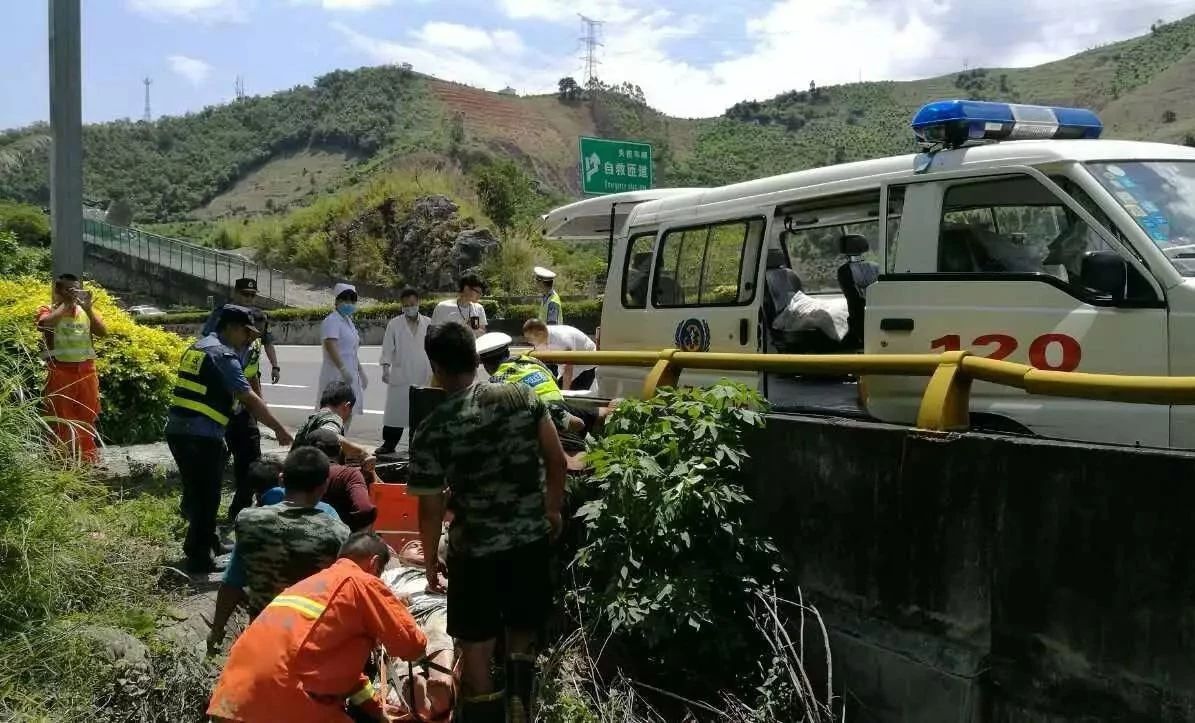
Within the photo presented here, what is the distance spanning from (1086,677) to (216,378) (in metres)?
4.68

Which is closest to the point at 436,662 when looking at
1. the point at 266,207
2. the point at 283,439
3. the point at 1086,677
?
the point at 283,439

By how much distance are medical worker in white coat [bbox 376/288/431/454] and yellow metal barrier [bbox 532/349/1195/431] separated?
4.76 m

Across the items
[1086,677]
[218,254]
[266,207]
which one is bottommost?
[1086,677]

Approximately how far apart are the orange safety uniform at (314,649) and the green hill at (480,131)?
196ft

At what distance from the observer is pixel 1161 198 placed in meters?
4.70

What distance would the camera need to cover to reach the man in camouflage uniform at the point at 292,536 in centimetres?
405

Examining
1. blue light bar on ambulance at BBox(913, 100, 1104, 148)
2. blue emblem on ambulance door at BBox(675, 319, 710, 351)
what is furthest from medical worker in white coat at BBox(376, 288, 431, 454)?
blue light bar on ambulance at BBox(913, 100, 1104, 148)

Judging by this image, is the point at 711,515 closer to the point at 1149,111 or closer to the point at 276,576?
the point at 276,576

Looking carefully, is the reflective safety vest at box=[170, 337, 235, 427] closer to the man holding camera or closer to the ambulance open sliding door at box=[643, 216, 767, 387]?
the man holding camera

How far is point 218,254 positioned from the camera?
41344 millimetres

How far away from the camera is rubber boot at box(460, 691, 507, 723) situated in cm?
384

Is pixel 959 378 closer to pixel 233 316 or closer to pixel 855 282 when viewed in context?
pixel 855 282

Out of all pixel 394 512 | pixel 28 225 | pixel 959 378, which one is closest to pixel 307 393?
pixel 394 512

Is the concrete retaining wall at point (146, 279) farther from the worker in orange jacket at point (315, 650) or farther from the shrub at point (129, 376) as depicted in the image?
the worker in orange jacket at point (315, 650)
